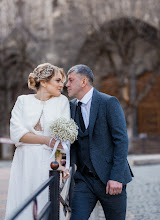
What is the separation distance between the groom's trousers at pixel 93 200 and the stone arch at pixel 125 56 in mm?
15724

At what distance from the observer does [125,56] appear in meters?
19.6

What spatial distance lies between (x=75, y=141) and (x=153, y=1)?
1751 cm

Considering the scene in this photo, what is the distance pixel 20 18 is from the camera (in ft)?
68.3

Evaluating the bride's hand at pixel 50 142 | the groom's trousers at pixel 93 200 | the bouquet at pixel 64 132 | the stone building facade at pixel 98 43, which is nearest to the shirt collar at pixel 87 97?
the bouquet at pixel 64 132

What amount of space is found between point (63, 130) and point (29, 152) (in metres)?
0.38

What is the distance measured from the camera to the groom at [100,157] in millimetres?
3258

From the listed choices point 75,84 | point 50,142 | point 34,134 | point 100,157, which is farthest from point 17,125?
point 100,157

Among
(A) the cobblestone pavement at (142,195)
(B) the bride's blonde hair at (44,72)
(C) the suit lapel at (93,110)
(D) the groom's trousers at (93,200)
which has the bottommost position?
(A) the cobblestone pavement at (142,195)

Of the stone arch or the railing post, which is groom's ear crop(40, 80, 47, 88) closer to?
the railing post

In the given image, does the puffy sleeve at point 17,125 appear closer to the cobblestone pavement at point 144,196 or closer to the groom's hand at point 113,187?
the groom's hand at point 113,187

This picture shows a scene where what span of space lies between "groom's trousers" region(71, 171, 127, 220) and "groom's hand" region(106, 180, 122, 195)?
101mm

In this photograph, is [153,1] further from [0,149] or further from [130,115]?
[0,149]

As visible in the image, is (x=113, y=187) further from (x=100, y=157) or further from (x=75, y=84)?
(x=75, y=84)

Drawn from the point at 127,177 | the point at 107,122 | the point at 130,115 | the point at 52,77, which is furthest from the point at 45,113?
the point at 130,115
